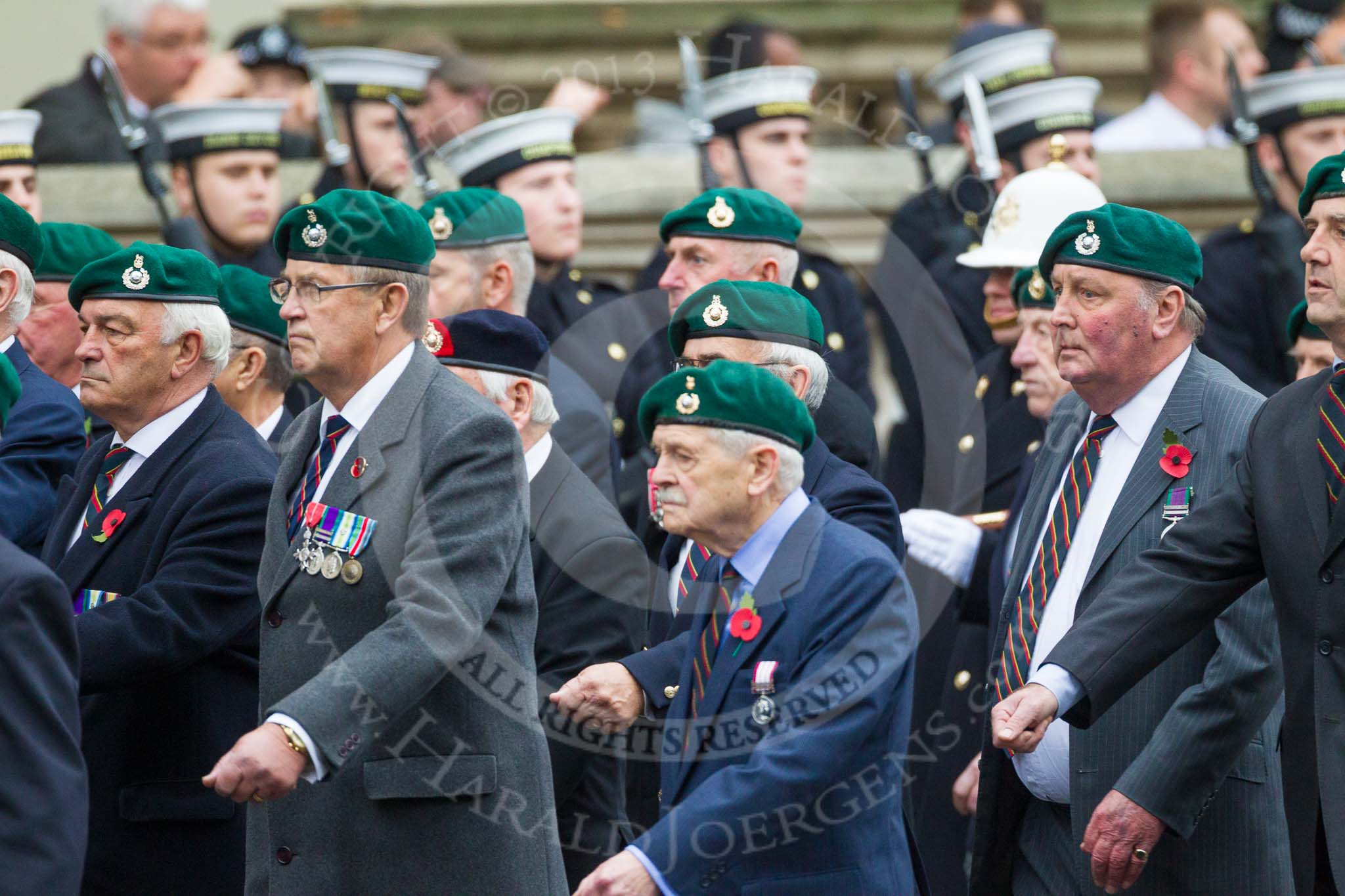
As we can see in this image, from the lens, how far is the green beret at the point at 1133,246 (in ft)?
17.5

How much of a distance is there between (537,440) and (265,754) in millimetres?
1786

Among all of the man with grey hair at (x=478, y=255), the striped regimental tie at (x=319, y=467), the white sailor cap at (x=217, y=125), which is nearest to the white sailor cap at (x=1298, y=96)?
the man with grey hair at (x=478, y=255)

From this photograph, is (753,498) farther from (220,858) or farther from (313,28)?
(313,28)

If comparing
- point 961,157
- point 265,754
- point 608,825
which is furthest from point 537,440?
point 961,157

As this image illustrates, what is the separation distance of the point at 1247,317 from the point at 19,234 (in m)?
4.37

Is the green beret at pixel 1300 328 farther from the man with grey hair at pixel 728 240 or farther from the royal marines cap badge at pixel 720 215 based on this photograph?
the royal marines cap badge at pixel 720 215

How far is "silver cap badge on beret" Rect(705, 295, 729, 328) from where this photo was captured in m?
5.80

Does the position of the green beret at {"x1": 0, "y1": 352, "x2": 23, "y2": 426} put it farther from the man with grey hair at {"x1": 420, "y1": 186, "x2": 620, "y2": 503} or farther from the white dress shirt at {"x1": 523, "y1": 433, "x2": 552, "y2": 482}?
the man with grey hair at {"x1": 420, "y1": 186, "x2": 620, "y2": 503}

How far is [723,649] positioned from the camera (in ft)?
15.6

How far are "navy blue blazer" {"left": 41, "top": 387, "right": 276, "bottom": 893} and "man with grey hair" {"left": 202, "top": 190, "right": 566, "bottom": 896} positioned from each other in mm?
450

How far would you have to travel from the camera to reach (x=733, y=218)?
6828 millimetres

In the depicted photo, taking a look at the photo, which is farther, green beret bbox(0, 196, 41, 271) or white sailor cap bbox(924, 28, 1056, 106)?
white sailor cap bbox(924, 28, 1056, 106)

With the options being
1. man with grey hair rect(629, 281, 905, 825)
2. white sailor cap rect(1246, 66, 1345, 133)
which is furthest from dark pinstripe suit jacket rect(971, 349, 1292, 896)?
white sailor cap rect(1246, 66, 1345, 133)

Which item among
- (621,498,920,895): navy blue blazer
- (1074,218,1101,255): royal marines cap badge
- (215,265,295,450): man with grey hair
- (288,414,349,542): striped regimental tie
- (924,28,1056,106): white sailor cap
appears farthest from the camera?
(924,28,1056,106): white sailor cap
